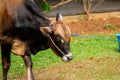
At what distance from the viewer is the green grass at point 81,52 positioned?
8.10 meters

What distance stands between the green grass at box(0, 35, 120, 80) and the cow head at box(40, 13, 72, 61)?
1.54 meters

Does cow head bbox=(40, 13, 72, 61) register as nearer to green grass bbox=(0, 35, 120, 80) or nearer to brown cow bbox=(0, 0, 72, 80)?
brown cow bbox=(0, 0, 72, 80)

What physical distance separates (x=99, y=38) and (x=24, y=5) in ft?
12.8

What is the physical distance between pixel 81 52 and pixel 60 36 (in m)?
2.88

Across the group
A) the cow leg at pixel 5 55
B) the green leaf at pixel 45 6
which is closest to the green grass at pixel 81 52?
the cow leg at pixel 5 55

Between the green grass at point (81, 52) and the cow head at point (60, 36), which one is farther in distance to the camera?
the green grass at point (81, 52)

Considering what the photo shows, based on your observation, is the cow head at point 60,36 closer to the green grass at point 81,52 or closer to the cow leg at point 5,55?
the cow leg at point 5,55

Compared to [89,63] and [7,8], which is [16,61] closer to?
[89,63]

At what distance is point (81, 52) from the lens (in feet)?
29.6

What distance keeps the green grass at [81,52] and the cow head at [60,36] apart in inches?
60.5

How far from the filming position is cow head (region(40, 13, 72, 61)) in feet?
20.3

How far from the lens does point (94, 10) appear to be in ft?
39.1

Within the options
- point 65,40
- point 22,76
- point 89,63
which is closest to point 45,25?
point 65,40

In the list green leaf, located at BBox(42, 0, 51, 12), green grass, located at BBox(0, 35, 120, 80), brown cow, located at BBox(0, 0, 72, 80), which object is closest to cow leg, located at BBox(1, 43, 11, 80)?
brown cow, located at BBox(0, 0, 72, 80)
